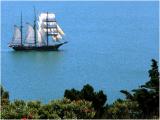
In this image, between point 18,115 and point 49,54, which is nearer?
point 18,115

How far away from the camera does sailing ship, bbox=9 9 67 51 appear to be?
1795 inches

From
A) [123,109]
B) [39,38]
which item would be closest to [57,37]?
[39,38]

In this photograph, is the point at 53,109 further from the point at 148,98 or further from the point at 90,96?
the point at 90,96

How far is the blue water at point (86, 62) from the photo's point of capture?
2528cm

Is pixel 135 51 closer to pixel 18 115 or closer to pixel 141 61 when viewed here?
pixel 141 61

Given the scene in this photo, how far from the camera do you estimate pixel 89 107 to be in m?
6.30

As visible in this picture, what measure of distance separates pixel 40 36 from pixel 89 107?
42812 mm

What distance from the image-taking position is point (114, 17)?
217 feet

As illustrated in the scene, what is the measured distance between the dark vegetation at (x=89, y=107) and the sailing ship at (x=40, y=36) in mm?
36952

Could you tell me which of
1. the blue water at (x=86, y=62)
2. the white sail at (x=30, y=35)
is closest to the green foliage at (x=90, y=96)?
the blue water at (x=86, y=62)

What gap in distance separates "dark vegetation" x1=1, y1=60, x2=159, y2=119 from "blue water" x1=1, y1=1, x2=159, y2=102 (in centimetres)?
1422

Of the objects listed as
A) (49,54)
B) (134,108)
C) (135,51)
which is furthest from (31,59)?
(134,108)

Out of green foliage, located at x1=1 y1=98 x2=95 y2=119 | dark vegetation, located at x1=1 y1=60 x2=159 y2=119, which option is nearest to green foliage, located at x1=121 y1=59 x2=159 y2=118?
dark vegetation, located at x1=1 y1=60 x2=159 y2=119

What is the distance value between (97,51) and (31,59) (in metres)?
4.53
